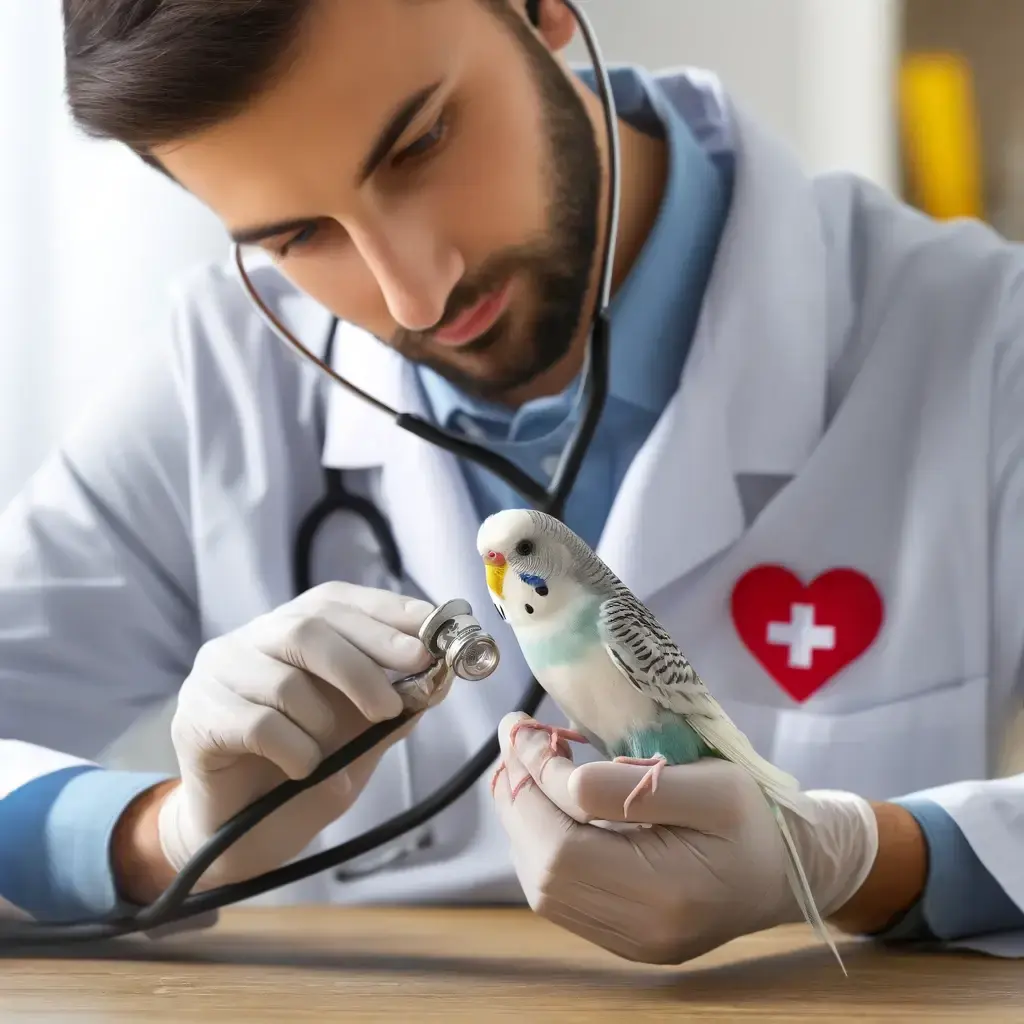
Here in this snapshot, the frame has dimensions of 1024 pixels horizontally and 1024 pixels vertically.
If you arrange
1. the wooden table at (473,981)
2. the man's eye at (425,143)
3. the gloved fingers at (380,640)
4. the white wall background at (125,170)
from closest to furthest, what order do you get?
the wooden table at (473,981) → the gloved fingers at (380,640) → the man's eye at (425,143) → the white wall background at (125,170)

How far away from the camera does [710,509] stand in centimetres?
77

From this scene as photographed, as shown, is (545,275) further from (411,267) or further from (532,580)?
(532,580)

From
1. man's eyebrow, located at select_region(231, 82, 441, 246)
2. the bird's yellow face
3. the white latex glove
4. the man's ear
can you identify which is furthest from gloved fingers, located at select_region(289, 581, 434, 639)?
the man's ear

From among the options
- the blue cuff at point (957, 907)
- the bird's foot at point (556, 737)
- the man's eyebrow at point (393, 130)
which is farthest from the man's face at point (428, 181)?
the blue cuff at point (957, 907)

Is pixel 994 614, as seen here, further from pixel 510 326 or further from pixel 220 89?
pixel 220 89

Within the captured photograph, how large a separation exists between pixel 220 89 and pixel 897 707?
57 cm

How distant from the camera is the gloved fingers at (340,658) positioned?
0.59m

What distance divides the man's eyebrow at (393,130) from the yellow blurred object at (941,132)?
22.4 inches

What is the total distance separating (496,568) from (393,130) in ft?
0.99

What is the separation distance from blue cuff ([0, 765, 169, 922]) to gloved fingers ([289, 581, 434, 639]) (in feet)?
0.60

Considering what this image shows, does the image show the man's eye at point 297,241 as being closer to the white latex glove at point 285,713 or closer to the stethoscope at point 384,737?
the stethoscope at point 384,737

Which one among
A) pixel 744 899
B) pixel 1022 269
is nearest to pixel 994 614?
pixel 1022 269

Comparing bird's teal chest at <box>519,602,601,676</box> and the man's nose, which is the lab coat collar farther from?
bird's teal chest at <box>519,602,601,676</box>

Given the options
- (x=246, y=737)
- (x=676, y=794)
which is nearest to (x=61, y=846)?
(x=246, y=737)
